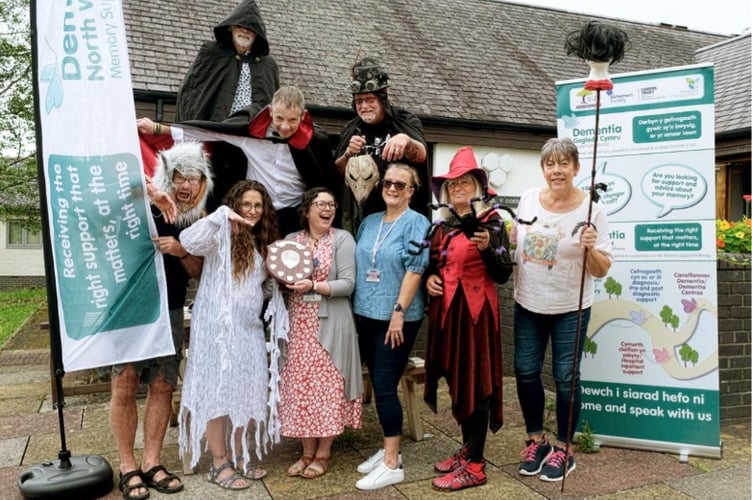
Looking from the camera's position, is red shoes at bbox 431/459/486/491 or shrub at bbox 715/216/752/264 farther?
shrub at bbox 715/216/752/264

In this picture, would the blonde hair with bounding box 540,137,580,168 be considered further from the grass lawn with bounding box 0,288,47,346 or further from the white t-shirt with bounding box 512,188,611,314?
the grass lawn with bounding box 0,288,47,346

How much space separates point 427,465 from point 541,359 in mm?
940

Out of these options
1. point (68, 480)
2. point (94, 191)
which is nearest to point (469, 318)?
point (94, 191)

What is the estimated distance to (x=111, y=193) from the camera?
3.35 m

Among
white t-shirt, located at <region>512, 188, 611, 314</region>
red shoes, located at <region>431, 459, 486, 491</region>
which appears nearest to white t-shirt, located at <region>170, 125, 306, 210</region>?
white t-shirt, located at <region>512, 188, 611, 314</region>

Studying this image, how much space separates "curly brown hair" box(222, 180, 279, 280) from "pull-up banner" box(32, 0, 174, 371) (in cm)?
44

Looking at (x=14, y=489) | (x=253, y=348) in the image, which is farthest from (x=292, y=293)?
(x=14, y=489)

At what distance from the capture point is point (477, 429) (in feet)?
11.4

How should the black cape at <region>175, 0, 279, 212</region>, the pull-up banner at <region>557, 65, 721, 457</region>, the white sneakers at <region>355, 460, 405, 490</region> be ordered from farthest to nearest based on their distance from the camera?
the black cape at <region>175, 0, 279, 212</region>
the pull-up banner at <region>557, 65, 721, 457</region>
the white sneakers at <region>355, 460, 405, 490</region>

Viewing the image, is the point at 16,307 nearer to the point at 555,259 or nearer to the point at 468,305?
the point at 468,305

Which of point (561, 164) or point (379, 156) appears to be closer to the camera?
point (561, 164)

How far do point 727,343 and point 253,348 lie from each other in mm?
3489

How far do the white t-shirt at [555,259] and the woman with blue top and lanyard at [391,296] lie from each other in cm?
64

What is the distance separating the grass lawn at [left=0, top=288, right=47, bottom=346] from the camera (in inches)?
450
